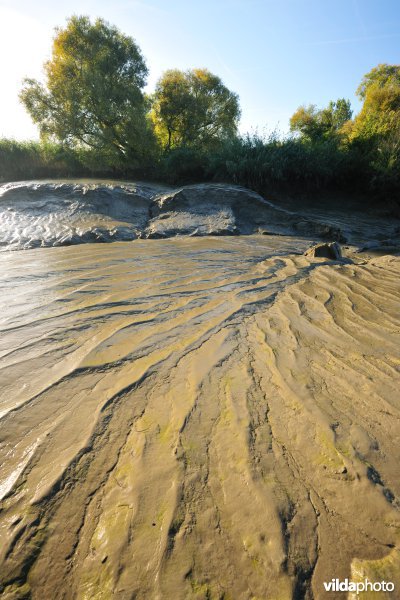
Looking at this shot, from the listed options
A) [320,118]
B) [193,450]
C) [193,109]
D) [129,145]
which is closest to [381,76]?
[320,118]

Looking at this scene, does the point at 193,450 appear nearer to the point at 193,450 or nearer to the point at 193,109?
the point at 193,450

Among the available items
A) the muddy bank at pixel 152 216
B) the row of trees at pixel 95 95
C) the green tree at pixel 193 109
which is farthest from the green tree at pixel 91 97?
the muddy bank at pixel 152 216

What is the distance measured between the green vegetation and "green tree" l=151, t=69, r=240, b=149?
2083 millimetres

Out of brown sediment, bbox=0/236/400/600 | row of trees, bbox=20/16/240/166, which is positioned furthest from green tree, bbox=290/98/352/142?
brown sediment, bbox=0/236/400/600

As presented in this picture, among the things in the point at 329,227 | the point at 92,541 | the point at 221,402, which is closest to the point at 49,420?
the point at 92,541

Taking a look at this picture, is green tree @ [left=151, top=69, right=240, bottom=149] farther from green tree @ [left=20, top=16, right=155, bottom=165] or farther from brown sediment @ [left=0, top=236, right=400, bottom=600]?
brown sediment @ [left=0, top=236, right=400, bottom=600]

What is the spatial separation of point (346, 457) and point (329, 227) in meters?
7.37

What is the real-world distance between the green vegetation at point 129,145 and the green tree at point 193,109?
2083mm

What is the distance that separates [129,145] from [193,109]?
5.40 meters

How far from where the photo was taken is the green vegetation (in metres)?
10.2

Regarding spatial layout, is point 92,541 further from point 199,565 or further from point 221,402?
point 221,402

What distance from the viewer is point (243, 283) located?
11.5ft

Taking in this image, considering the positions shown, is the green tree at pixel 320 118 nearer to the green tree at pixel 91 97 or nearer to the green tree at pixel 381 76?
the green tree at pixel 381 76

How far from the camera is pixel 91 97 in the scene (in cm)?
1099
